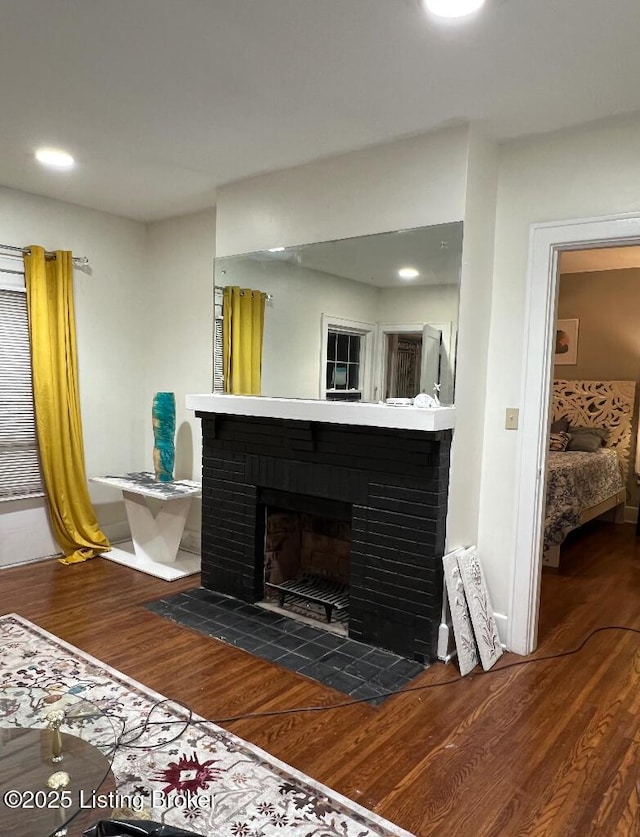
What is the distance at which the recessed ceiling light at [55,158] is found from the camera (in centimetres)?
315

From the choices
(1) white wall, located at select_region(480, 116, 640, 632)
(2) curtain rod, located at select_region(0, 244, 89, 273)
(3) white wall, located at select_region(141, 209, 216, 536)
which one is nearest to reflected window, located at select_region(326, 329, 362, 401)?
(1) white wall, located at select_region(480, 116, 640, 632)

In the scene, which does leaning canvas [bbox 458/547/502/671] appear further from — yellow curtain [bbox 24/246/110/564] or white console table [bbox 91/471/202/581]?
yellow curtain [bbox 24/246/110/564]

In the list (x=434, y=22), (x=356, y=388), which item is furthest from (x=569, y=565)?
(x=434, y=22)

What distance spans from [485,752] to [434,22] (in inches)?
98.9

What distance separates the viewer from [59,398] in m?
4.11

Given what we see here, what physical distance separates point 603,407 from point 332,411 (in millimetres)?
4265

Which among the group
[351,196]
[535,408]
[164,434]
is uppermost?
[351,196]

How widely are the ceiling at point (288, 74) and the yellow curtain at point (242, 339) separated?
78 cm

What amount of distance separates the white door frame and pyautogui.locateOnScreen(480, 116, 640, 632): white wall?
43 millimetres

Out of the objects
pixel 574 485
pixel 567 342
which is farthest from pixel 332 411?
pixel 567 342

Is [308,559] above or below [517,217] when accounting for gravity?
below

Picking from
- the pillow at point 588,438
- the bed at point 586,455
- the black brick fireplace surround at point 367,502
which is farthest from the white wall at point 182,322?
the pillow at point 588,438

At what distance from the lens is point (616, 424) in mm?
5984

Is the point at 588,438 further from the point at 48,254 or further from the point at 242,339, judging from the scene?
the point at 48,254
